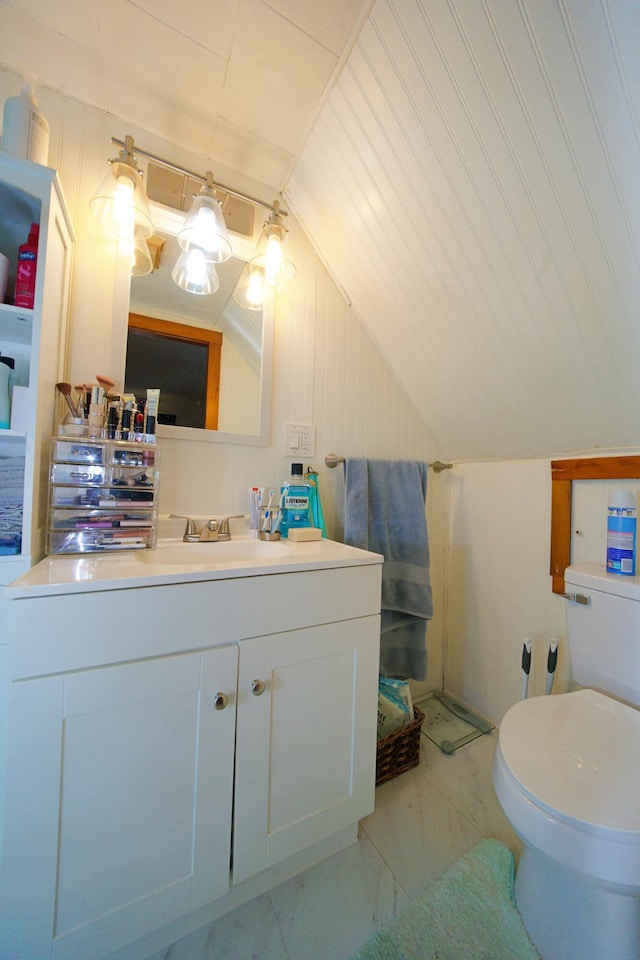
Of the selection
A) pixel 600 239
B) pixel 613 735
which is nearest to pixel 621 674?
pixel 613 735

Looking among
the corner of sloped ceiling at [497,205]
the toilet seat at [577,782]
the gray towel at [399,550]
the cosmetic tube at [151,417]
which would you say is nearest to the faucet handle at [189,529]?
the cosmetic tube at [151,417]

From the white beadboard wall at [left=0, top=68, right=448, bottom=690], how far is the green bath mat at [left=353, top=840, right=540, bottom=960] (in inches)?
32.4

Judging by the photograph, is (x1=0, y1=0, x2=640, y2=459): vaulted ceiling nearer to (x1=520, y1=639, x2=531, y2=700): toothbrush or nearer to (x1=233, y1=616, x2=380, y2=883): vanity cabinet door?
(x1=520, y1=639, x2=531, y2=700): toothbrush

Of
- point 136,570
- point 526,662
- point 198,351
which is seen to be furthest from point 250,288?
point 526,662

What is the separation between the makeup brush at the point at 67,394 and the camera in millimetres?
898

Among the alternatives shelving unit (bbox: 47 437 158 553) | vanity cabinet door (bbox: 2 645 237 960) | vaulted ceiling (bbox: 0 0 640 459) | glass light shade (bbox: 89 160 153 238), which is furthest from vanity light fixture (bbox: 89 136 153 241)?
vanity cabinet door (bbox: 2 645 237 960)

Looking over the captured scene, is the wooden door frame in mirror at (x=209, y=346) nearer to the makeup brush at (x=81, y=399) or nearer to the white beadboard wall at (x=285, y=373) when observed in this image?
the white beadboard wall at (x=285, y=373)

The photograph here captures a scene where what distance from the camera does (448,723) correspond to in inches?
59.7

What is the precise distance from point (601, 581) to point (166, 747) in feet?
4.04

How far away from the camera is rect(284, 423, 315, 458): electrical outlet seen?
1.32 meters

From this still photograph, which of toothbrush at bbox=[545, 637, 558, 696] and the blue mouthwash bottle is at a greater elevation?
the blue mouthwash bottle

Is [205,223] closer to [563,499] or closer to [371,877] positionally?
[563,499]

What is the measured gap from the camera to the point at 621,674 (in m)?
0.98

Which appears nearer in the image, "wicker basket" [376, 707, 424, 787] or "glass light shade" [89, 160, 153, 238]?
"glass light shade" [89, 160, 153, 238]
